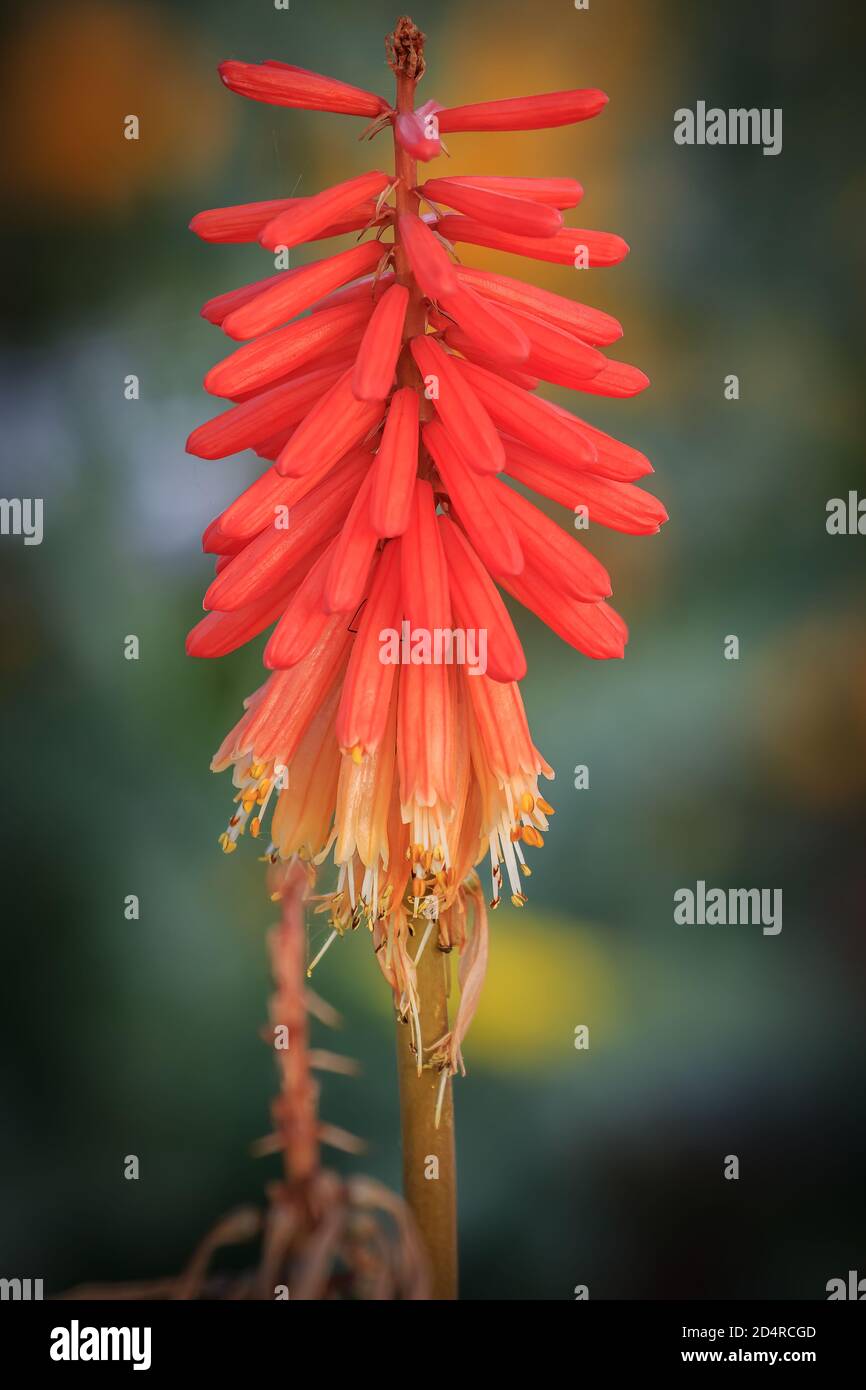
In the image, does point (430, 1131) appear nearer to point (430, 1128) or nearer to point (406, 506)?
point (430, 1128)

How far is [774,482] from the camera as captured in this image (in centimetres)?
185

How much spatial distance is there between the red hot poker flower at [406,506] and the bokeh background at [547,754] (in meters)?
0.53

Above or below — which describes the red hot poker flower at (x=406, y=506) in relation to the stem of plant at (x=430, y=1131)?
above

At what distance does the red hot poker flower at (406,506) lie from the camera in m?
1.17

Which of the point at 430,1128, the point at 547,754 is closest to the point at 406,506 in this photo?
the point at 430,1128

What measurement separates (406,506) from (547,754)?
797mm

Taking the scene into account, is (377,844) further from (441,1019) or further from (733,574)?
(733,574)

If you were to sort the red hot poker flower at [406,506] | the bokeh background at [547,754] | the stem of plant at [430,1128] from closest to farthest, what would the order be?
the red hot poker flower at [406,506] < the stem of plant at [430,1128] < the bokeh background at [547,754]

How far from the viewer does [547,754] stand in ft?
6.16

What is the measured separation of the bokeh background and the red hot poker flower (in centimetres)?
53

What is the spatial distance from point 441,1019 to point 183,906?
0.59m

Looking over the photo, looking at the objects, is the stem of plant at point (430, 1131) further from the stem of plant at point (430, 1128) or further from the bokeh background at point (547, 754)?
the bokeh background at point (547, 754)

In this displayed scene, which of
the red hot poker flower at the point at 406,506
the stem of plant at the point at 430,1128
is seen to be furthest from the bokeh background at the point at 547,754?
the red hot poker flower at the point at 406,506

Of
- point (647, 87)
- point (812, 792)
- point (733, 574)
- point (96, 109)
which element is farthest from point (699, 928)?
point (96, 109)
